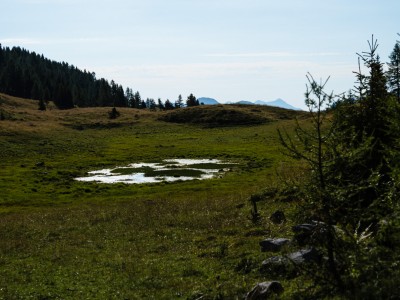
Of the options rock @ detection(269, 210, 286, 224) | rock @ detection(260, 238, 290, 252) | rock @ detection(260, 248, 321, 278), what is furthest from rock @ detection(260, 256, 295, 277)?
rock @ detection(269, 210, 286, 224)

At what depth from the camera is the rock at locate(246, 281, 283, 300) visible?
623 inches

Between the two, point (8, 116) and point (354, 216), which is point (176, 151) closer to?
point (8, 116)

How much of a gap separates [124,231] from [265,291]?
65.1 feet

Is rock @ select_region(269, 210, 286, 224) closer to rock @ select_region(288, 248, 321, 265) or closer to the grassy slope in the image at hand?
the grassy slope

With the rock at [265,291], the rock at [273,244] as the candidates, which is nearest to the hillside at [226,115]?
the rock at [273,244]

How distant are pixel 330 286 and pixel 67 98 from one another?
7552 inches

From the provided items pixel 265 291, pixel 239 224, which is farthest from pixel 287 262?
pixel 239 224

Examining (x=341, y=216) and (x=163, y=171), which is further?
(x=163, y=171)

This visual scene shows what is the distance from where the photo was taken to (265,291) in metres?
15.9

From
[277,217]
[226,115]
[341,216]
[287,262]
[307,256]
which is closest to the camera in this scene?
[341,216]

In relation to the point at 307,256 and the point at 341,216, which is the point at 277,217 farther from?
the point at 341,216

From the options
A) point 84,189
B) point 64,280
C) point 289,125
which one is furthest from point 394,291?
point 289,125

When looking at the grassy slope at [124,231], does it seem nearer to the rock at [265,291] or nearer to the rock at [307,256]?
the rock at [265,291]

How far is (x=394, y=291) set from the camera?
39.1ft
